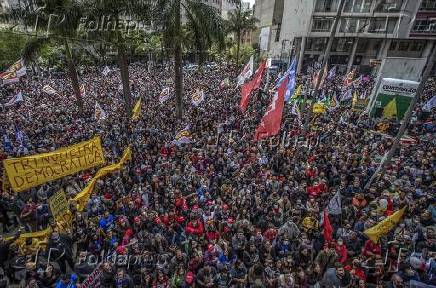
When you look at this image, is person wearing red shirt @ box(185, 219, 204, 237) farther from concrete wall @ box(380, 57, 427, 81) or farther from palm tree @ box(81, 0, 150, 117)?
concrete wall @ box(380, 57, 427, 81)

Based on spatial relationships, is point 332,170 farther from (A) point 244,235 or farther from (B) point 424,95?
(B) point 424,95

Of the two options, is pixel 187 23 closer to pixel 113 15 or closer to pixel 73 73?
pixel 113 15

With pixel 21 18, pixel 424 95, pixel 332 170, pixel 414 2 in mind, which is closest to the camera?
pixel 332 170

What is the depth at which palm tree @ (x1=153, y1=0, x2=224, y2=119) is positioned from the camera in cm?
1602

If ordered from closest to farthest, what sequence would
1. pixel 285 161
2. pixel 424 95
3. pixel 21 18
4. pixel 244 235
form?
pixel 244 235, pixel 285 161, pixel 21 18, pixel 424 95

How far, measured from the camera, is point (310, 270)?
23.5 ft

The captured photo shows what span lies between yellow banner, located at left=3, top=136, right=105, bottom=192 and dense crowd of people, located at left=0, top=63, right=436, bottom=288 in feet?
4.25

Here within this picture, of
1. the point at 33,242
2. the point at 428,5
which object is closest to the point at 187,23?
the point at 33,242

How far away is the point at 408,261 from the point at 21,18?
74.4 feet

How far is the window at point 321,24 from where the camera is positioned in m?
45.6

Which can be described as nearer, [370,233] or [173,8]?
[370,233]

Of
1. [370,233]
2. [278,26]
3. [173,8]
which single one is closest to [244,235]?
[370,233]

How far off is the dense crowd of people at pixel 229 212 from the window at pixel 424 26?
33.7 meters

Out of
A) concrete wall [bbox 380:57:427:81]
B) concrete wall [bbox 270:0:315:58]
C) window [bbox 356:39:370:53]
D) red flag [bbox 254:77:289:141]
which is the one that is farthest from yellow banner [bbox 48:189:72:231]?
window [bbox 356:39:370:53]
